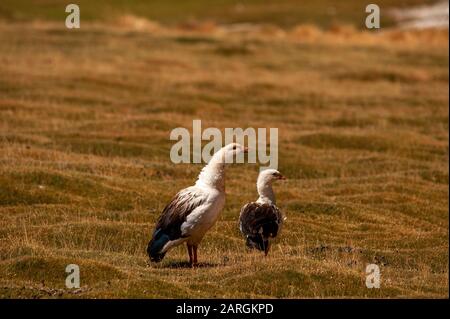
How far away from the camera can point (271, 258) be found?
19.4 meters

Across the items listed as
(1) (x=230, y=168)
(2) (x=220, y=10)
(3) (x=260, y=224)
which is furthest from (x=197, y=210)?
(2) (x=220, y=10)

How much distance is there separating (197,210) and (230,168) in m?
13.4

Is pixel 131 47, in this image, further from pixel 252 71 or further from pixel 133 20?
pixel 133 20

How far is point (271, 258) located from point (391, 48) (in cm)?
4795

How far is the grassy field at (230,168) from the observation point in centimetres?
1831

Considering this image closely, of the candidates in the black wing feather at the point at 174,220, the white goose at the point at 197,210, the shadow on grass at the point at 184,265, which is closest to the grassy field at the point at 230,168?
the shadow on grass at the point at 184,265

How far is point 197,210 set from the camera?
18.1 meters

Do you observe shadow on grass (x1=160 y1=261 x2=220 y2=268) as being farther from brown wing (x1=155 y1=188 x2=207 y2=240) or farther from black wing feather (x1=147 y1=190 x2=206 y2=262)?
brown wing (x1=155 y1=188 x2=207 y2=240)

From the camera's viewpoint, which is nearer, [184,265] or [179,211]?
[179,211]

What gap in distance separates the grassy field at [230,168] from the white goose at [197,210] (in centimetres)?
59

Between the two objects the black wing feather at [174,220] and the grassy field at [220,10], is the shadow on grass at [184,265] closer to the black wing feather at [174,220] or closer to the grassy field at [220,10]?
the black wing feather at [174,220]

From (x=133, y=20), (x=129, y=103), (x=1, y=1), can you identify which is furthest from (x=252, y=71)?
(x=1, y=1)

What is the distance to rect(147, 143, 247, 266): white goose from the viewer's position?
18.1 metres

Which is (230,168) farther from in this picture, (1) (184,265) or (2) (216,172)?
(2) (216,172)
